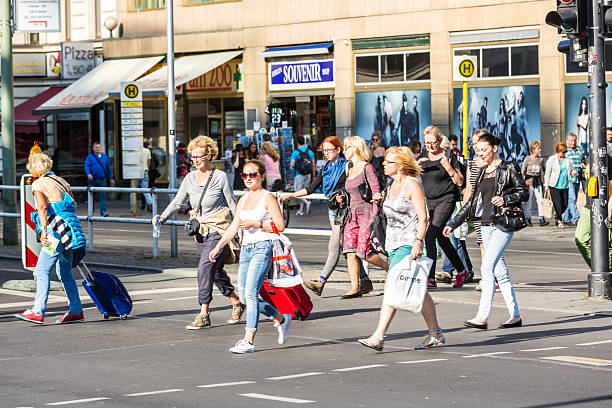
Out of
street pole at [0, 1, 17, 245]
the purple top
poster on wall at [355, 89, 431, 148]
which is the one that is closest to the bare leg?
the purple top

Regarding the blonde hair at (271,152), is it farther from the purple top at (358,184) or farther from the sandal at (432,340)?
the sandal at (432,340)

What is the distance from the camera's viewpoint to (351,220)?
1277cm

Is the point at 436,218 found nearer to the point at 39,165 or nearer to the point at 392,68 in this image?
the point at 39,165

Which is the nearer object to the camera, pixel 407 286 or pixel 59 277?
pixel 407 286

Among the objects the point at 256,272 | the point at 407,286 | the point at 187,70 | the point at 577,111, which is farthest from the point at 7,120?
the point at 187,70

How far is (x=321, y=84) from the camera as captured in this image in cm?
3106

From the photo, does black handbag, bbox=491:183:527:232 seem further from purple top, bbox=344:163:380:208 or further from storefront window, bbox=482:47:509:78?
storefront window, bbox=482:47:509:78

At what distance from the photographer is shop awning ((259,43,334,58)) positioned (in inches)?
1209

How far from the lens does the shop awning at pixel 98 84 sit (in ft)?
114

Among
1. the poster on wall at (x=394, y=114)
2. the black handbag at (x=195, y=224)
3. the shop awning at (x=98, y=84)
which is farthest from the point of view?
the shop awning at (x=98, y=84)

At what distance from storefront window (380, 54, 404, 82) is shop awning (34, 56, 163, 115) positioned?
8.03 meters

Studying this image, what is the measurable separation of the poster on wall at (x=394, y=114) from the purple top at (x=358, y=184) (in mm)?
15968

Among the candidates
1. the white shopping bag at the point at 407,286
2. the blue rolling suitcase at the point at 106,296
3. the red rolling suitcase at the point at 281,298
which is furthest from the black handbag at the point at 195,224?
the white shopping bag at the point at 407,286

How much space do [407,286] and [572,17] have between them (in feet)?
14.6
